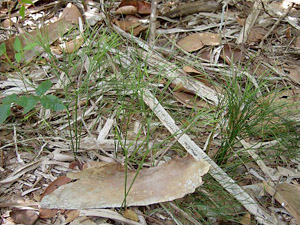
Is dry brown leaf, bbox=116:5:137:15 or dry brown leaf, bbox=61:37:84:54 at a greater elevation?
dry brown leaf, bbox=116:5:137:15

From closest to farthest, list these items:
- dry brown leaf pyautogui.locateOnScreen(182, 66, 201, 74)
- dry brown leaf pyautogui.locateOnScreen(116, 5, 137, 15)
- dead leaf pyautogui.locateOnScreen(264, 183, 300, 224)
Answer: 1. dead leaf pyautogui.locateOnScreen(264, 183, 300, 224)
2. dry brown leaf pyautogui.locateOnScreen(182, 66, 201, 74)
3. dry brown leaf pyautogui.locateOnScreen(116, 5, 137, 15)

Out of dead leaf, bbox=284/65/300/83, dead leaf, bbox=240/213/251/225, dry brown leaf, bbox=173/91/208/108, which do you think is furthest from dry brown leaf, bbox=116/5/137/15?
dead leaf, bbox=240/213/251/225

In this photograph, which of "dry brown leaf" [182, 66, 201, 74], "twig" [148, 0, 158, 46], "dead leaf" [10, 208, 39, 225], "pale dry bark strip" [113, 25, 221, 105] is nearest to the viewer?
"dead leaf" [10, 208, 39, 225]

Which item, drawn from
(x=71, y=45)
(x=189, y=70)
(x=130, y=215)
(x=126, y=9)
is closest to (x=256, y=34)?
(x=189, y=70)

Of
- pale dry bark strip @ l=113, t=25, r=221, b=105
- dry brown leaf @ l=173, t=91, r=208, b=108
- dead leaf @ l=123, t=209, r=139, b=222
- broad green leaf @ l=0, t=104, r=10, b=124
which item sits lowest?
dead leaf @ l=123, t=209, r=139, b=222

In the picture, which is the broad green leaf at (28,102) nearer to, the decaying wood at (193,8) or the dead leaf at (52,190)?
the dead leaf at (52,190)

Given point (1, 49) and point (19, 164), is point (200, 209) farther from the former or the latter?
point (1, 49)

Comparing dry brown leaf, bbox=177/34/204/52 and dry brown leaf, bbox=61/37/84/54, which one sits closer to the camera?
dry brown leaf, bbox=61/37/84/54

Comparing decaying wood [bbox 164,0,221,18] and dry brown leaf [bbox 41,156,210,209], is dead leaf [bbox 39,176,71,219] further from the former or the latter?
decaying wood [bbox 164,0,221,18]

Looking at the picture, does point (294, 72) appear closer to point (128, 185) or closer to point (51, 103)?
point (128, 185)
